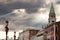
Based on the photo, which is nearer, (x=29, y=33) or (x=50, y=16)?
(x=50, y=16)

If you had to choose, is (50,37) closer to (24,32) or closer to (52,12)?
(52,12)

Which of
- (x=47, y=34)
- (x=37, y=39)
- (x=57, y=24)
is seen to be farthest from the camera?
(x=37, y=39)

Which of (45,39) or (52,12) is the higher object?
(52,12)

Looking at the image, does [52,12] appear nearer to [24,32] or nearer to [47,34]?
[47,34]

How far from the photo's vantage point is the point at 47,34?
69.6 m

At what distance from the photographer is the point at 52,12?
90.9 m

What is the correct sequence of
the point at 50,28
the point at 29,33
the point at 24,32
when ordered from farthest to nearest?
the point at 24,32
the point at 29,33
the point at 50,28

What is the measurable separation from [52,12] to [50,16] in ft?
10.4

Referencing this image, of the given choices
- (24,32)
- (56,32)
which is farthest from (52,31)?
(24,32)

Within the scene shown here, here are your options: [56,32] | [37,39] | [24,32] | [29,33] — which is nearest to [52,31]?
[56,32]

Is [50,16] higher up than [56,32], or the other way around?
[50,16]

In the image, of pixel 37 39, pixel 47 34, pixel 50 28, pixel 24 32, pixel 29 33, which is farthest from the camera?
pixel 24 32

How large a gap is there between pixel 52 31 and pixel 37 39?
24.7 meters

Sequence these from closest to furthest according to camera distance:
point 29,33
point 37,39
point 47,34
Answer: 1. point 47,34
2. point 37,39
3. point 29,33
